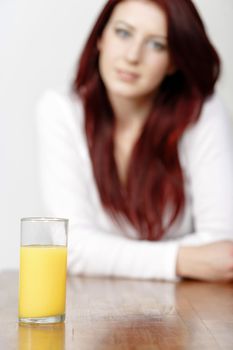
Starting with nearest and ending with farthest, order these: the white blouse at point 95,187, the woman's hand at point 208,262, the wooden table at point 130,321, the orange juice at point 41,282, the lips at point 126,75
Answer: the wooden table at point 130,321
the orange juice at point 41,282
the woman's hand at point 208,262
the white blouse at point 95,187
the lips at point 126,75

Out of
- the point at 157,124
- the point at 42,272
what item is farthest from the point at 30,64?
the point at 42,272

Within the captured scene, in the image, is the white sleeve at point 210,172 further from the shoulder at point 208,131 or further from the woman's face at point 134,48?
the woman's face at point 134,48

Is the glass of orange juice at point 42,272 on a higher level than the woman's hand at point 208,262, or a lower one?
higher

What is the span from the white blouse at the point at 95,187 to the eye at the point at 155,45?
241mm

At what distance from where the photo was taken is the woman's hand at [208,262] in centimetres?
175

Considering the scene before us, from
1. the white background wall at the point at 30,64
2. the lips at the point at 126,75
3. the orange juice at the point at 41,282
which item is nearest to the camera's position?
the orange juice at the point at 41,282

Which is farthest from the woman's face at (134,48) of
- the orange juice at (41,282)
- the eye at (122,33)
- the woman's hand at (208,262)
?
the orange juice at (41,282)

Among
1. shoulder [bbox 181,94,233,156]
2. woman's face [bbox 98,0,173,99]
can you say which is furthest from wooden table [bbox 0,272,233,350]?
woman's face [bbox 98,0,173,99]

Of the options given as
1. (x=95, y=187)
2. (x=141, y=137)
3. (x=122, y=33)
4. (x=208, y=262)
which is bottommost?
(x=208, y=262)

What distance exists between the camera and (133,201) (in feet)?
7.07

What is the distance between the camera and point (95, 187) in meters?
2.19

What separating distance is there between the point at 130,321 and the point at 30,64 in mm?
2488

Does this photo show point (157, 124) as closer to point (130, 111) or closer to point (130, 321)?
point (130, 111)

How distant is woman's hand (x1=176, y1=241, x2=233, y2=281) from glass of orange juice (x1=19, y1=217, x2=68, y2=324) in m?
0.77
